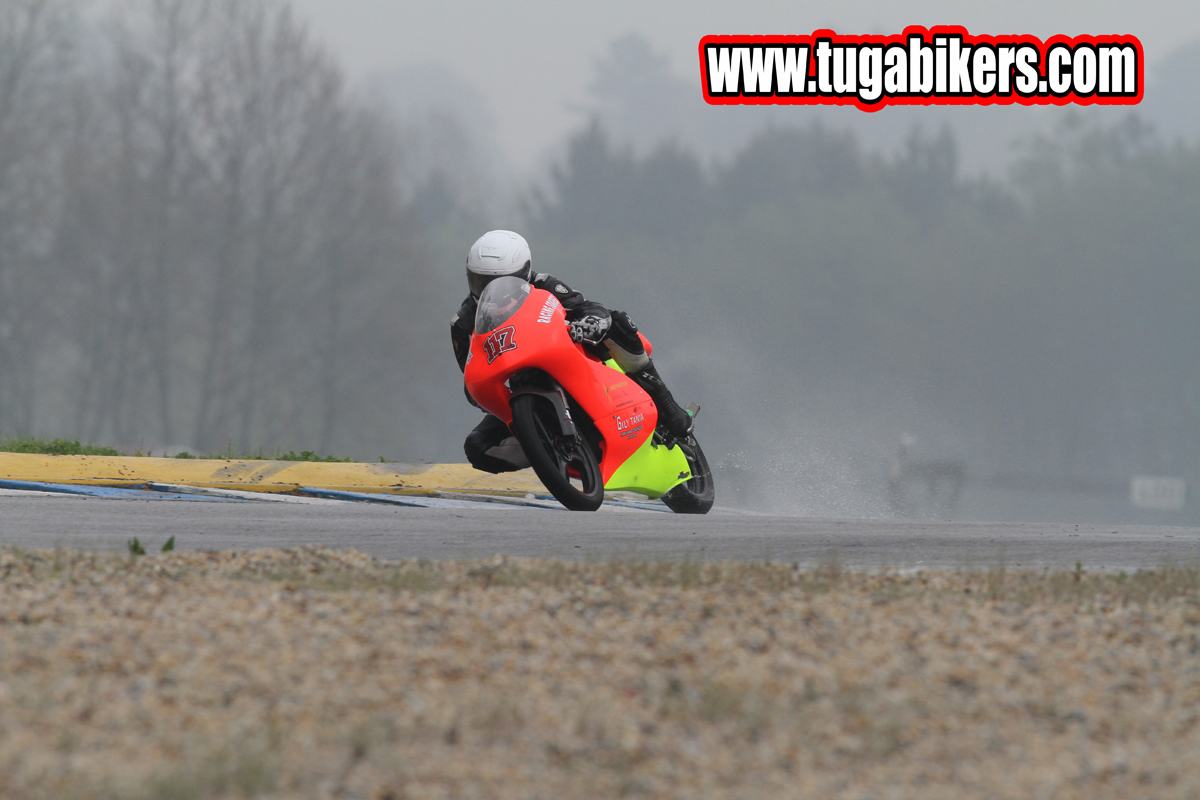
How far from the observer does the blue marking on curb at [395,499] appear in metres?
9.23

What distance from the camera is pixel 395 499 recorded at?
30.9ft

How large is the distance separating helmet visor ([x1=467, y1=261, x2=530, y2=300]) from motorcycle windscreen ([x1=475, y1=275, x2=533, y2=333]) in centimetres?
17

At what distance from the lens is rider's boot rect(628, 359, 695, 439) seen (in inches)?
350

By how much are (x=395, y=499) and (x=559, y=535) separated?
302 cm

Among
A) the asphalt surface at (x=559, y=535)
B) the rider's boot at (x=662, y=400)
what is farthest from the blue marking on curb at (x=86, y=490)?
the rider's boot at (x=662, y=400)

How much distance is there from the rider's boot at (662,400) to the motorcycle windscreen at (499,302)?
118cm

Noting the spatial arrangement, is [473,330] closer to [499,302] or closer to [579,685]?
[499,302]

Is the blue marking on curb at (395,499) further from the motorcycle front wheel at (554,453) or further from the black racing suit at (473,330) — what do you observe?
the motorcycle front wheel at (554,453)

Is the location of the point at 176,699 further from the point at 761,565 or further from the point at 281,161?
the point at 281,161

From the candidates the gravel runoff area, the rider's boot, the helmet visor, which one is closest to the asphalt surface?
the gravel runoff area

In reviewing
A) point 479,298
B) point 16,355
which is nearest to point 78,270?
point 16,355

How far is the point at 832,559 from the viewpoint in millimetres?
6020

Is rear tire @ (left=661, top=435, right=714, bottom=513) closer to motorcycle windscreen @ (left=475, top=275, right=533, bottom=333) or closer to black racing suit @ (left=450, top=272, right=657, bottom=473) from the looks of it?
black racing suit @ (left=450, top=272, right=657, bottom=473)

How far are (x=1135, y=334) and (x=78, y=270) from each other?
3329cm
